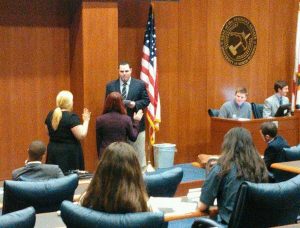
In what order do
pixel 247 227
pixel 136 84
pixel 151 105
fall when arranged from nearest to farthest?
pixel 247 227, pixel 136 84, pixel 151 105

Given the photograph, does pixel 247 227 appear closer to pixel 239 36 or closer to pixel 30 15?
pixel 30 15

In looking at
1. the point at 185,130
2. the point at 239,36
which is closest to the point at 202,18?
the point at 239,36

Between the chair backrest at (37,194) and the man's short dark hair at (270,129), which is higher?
the man's short dark hair at (270,129)

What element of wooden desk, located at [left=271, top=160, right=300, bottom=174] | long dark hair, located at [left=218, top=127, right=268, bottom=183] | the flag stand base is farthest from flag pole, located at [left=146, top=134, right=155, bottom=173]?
long dark hair, located at [left=218, top=127, right=268, bottom=183]

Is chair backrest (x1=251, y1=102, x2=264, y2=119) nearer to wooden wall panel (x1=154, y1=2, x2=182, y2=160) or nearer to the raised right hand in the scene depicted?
wooden wall panel (x1=154, y1=2, x2=182, y2=160)

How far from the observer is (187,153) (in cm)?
988

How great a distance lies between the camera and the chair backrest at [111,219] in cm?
284

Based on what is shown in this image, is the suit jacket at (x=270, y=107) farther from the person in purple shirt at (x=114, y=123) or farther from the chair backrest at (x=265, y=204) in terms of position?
the chair backrest at (x=265, y=204)

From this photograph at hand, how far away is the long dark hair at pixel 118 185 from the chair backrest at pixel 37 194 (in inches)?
35.3

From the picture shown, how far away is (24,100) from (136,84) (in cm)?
159

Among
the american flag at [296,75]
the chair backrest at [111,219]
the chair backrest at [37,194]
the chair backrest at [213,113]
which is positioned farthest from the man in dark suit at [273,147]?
the american flag at [296,75]

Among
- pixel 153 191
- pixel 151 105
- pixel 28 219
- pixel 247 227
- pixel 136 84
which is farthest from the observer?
pixel 151 105

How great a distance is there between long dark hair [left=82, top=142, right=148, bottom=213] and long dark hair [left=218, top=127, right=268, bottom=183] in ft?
4.08

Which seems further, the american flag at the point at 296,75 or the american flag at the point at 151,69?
the american flag at the point at 296,75
